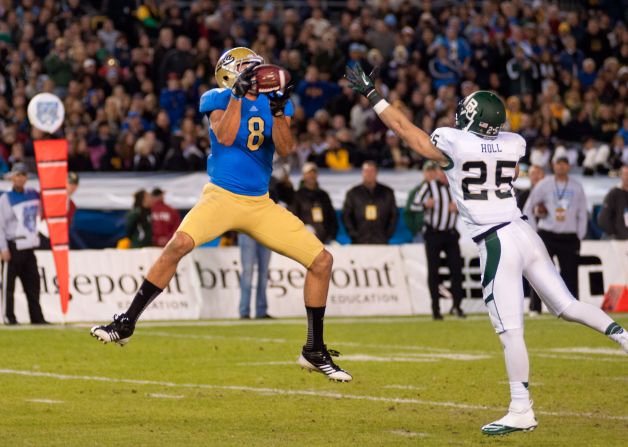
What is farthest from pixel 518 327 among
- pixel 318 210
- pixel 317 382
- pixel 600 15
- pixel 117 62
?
pixel 600 15

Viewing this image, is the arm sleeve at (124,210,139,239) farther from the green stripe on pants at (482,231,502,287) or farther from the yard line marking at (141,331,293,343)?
the green stripe on pants at (482,231,502,287)

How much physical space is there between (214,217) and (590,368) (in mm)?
4201

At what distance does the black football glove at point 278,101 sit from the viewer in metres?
8.94

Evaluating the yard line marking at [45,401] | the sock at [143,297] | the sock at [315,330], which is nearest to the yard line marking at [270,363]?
the yard line marking at [45,401]

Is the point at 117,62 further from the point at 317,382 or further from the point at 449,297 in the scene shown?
the point at 317,382

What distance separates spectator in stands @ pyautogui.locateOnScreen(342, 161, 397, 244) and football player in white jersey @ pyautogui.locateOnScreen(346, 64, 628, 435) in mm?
9188

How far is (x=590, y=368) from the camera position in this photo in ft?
38.8

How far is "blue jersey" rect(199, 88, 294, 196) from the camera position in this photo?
916cm

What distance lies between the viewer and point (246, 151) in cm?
920

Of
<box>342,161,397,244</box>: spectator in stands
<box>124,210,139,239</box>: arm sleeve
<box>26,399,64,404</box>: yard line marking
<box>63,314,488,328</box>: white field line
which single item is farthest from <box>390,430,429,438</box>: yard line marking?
<box>124,210,139,239</box>: arm sleeve

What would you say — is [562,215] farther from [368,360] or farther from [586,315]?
[586,315]

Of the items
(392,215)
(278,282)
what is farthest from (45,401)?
(392,215)

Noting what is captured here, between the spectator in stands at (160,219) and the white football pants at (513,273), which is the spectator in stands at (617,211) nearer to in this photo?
the spectator in stands at (160,219)

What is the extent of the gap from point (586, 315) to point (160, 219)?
10078mm
